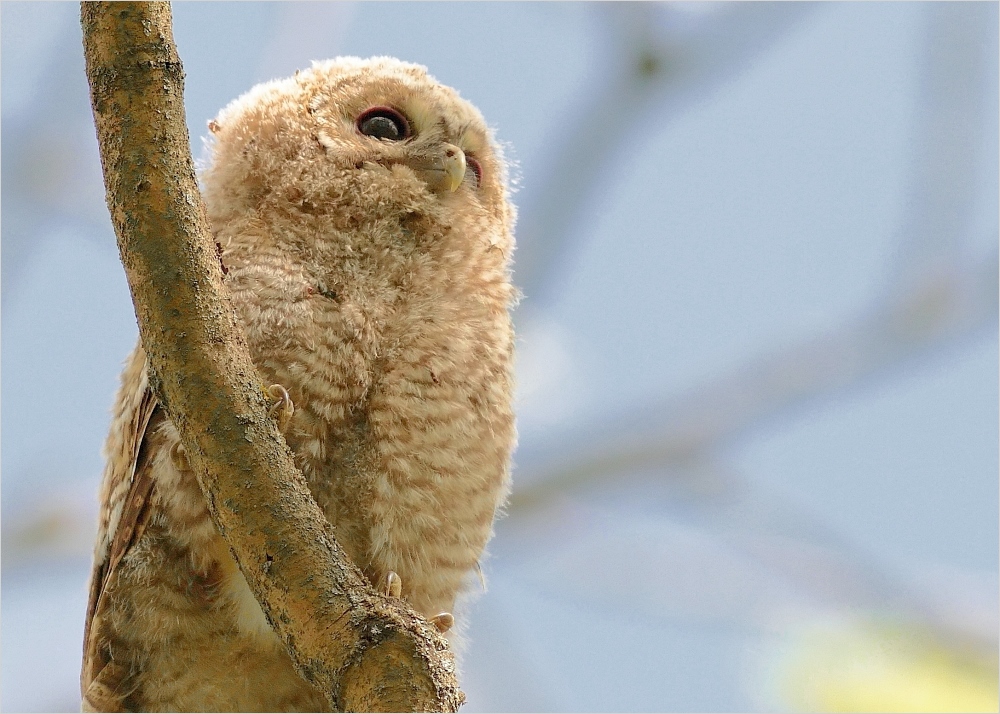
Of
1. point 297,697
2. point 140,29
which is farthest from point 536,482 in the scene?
point 140,29

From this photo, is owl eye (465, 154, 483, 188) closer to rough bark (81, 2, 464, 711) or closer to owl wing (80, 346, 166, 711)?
owl wing (80, 346, 166, 711)

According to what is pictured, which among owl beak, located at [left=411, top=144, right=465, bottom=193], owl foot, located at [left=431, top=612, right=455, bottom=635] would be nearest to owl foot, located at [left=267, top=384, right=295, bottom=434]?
owl foot, located at [left=431, top=612, right=455, bottom=635]

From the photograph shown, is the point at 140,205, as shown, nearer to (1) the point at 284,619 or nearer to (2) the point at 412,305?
(1) the point at 284,619

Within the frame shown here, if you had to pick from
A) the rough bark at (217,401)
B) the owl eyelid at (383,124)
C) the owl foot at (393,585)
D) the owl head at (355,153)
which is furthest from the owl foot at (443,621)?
the owl eyelid at (383,124)

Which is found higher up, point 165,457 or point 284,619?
point 165,457

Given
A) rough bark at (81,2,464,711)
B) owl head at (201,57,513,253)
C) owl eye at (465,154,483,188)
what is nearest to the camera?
rough bark at (81,2,464,711)

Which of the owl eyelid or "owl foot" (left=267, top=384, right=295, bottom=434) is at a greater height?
the owl eyelid

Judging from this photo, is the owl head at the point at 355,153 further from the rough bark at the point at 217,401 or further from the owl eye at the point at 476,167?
the rough bark at the point at 217,401

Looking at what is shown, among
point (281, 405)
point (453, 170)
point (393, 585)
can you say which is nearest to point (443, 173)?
point (453, 170)
